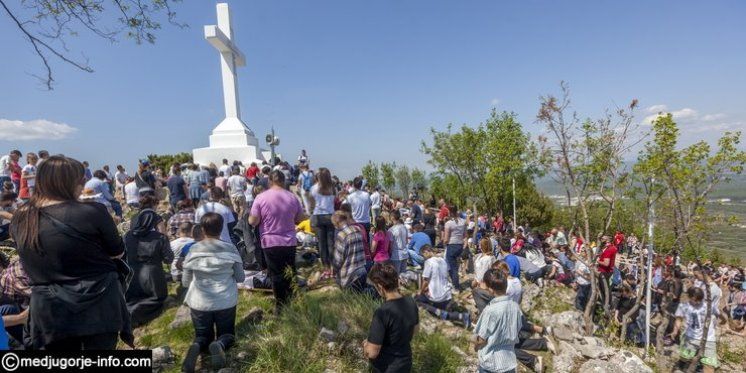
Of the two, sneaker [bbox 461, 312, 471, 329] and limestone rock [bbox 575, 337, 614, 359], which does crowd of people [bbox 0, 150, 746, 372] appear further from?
limestone rock [bbox 575, 337, 614, 359]

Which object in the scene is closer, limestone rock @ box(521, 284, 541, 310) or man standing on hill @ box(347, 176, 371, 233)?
man standing on hill @ box(347, 176, 371, 233)

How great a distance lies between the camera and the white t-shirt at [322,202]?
5.86 metres

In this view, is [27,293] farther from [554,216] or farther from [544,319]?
[554,216]

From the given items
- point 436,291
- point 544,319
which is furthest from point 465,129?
point 436,291

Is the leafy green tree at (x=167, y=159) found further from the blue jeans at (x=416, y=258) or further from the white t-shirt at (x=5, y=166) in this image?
the blue jeans at (x=416, y=258)

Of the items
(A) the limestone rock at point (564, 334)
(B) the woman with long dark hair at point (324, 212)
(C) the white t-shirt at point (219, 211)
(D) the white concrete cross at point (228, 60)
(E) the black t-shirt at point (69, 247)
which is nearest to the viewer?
(E) the black t-shirt at point (69, 247)

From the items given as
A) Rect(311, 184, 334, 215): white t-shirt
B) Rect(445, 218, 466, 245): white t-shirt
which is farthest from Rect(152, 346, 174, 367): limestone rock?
Rect(445, 218, 466, 245): white t-shirt

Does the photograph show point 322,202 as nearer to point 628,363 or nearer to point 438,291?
Result: point 438,291

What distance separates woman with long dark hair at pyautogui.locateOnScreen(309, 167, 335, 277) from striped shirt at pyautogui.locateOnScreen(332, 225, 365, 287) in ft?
3.77

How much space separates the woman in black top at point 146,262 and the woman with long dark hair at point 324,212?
226cm

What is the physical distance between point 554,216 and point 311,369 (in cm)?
3414

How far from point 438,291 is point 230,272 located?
12.9 feet

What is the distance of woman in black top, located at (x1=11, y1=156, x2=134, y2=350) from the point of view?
81.1 inches

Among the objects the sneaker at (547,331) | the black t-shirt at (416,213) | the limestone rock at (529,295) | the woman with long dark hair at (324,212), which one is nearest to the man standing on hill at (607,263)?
the limestone rock at (529,295)
